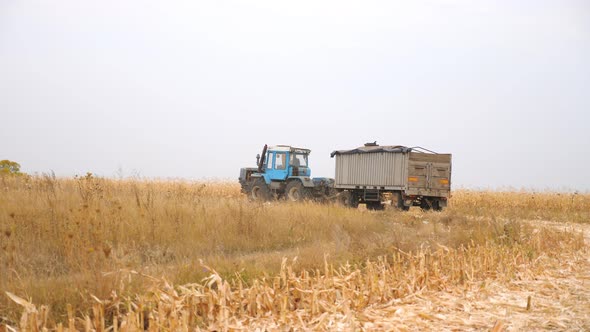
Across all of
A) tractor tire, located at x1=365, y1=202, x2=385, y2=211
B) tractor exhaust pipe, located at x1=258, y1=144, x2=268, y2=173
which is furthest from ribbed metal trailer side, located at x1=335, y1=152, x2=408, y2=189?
tractor exhaust pipe, located at x1=258, y1=144, x2=268, y2=173

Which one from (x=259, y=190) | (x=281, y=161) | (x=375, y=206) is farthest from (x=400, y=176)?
(x=259, y=190)

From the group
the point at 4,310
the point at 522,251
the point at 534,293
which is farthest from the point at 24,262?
the point at 522,251

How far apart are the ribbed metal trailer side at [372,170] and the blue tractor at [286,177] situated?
0.83m

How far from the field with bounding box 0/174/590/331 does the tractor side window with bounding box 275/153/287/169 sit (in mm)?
7371

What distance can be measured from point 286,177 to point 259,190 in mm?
1571

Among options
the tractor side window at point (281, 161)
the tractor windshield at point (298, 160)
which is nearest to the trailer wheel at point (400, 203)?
the tractor windshield at point (298, 160)

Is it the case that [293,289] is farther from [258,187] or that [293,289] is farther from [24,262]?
[258,187]

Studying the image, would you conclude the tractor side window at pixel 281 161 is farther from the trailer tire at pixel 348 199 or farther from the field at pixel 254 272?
the field at pixel 254 272

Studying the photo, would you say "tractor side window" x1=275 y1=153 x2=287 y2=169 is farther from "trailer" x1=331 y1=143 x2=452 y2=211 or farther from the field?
the field

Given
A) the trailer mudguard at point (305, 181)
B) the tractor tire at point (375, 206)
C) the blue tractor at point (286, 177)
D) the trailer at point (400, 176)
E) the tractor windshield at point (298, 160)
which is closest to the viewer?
the trailer at point (400, 176)

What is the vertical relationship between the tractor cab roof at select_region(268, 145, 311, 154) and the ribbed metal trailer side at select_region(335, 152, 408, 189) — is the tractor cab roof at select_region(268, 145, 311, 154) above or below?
above

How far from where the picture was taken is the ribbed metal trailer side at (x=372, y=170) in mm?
19000

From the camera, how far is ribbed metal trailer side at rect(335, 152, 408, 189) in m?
19.0

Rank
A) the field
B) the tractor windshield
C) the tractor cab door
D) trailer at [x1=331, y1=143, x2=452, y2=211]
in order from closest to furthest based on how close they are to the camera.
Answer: the field, trailer at [x1=331, y1=143, x2=452, y2=211], the tractor cab door, the tractor windshield
